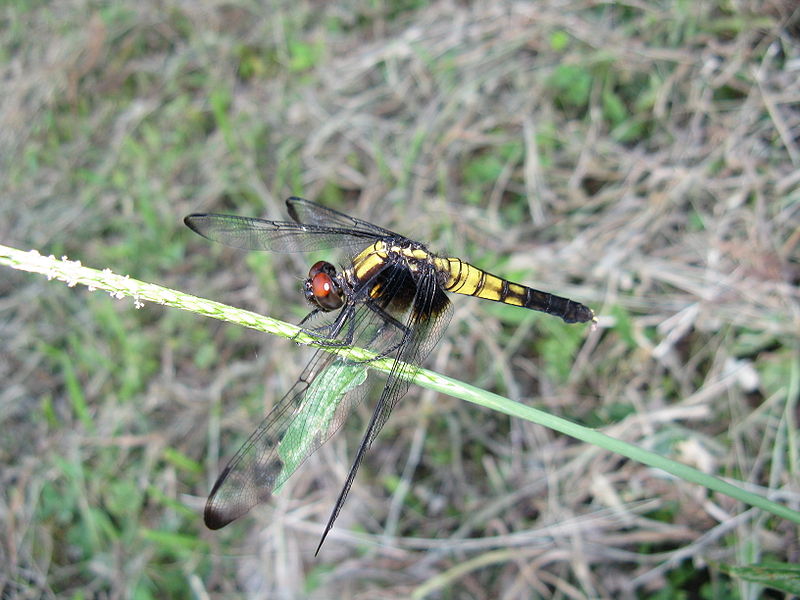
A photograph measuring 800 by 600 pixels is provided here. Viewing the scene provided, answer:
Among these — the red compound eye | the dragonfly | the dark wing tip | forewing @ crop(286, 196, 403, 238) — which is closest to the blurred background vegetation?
the dark wing tip

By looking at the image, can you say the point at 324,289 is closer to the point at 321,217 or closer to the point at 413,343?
the point at 413,343

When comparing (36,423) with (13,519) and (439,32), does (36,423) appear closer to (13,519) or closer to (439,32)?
(13,519)

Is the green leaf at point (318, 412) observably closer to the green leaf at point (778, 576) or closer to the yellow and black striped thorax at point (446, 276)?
the yellow and black striped thorax at point (446, 276)

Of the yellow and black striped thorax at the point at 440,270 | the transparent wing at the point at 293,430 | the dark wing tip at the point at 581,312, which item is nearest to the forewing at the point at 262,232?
the yellow and black striped thorax at the point at 440,270

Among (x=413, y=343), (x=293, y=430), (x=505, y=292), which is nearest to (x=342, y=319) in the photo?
(x=413, y=343)

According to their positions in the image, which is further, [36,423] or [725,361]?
[36,423]

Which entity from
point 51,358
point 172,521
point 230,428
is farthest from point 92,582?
point 51,358

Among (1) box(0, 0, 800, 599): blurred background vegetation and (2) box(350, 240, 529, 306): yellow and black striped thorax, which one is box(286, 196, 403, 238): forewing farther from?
(1) box(0, 0, 800, 599): blurred background vegetation
